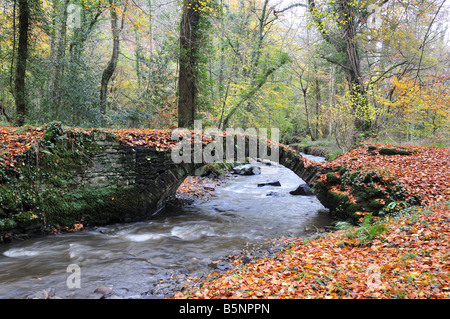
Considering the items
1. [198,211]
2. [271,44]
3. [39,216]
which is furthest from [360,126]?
[39,216]

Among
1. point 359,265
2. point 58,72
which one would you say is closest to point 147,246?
point 359,265

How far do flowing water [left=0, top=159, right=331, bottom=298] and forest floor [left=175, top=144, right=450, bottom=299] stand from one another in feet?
3.76

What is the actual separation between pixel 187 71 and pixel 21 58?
5940 mm

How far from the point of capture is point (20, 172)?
5.71 metres

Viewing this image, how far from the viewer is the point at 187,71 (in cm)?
1068

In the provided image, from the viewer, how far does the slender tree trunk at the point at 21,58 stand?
948 centimetres

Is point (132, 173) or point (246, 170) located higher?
point (132, 173)

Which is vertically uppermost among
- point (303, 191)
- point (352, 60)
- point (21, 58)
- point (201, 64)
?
point (352, 60)

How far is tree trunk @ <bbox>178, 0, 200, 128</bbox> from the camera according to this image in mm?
10438

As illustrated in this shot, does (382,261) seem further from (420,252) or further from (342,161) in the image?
(342,161)

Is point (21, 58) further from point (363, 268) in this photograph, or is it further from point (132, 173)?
point (363, 268)

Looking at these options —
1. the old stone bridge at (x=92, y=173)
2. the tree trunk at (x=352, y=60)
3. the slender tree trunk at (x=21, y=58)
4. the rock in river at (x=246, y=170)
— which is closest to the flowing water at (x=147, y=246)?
the old stone bridge at (x=92, y=173)

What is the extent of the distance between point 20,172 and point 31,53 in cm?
739

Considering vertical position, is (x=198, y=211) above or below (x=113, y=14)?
below
